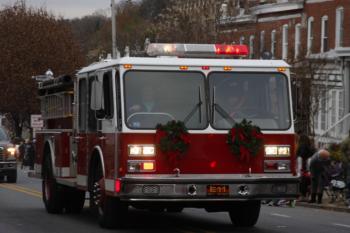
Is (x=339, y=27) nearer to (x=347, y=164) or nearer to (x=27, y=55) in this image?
(x=347, y=164)

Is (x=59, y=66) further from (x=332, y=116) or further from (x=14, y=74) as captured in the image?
(x=332, y=116)

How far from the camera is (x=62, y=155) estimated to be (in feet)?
60.2

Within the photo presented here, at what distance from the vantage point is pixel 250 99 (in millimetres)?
14977

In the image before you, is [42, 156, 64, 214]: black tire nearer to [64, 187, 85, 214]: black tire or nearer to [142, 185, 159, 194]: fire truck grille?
[64, 187, 85, 214]: black tire

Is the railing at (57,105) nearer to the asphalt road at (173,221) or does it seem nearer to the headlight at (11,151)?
the asphalt road at (173,221)

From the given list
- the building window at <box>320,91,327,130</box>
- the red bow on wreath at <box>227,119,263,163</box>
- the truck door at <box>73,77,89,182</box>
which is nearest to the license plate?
the red bow on wreath at <box>227,119,263,163</box>

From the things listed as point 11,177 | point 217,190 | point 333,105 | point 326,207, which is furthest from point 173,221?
point 333,105

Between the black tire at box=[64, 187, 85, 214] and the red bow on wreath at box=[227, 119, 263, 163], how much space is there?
5.68 meters

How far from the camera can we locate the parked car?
33.9m

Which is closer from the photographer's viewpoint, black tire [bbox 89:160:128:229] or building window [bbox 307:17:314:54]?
black tire [bbox 89:160:128:229]

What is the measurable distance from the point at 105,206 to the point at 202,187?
70.8 inches

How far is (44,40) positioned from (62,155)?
52.0m

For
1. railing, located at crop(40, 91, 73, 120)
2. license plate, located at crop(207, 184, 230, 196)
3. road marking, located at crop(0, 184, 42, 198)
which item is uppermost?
railing, located at crop(40, 91, 73, 120)

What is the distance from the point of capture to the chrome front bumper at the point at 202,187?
46.4 feet
